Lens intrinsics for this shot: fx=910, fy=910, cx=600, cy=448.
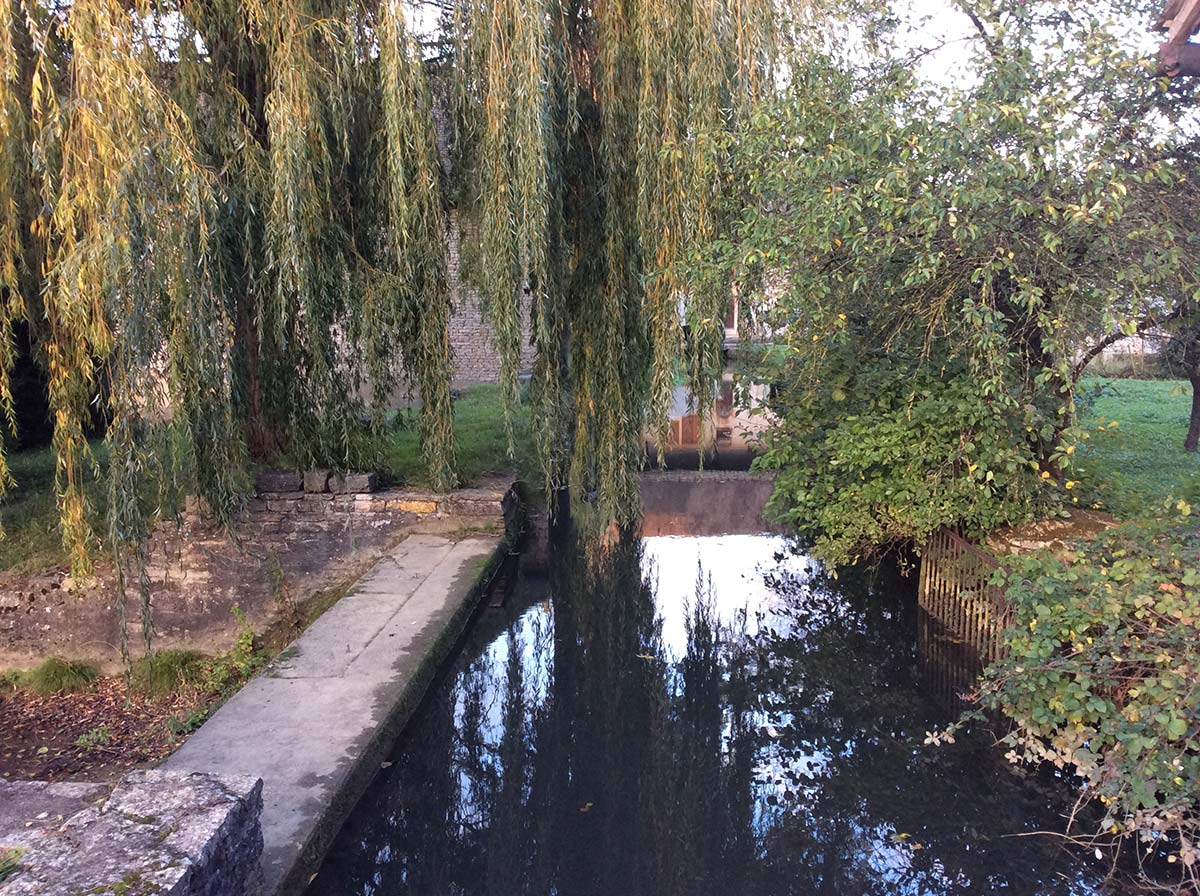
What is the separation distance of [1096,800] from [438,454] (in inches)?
197

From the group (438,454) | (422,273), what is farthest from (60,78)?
(438,454)

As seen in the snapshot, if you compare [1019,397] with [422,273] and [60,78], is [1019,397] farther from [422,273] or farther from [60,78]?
[60,78]

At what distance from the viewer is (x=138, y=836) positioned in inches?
99.7

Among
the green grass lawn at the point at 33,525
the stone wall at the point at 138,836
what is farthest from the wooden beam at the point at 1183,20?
the green grass lawn at the point at 33,525

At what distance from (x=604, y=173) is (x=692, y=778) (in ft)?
13.7

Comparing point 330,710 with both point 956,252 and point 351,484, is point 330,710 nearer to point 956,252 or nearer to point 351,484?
point 351,484

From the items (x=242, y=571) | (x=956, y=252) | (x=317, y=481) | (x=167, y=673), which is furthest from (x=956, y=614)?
(x=167, y=673)

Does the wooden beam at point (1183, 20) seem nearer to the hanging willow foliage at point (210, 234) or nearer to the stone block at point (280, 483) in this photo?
the hanging willow foliage at point (210, 234)

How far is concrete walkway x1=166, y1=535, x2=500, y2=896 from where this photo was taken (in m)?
3.47

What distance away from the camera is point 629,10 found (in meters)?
6.28

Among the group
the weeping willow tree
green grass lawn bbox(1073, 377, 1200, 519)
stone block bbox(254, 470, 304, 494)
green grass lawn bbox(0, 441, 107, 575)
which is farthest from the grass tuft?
green grass lawn bbox(1073, 377, 1200, 519)

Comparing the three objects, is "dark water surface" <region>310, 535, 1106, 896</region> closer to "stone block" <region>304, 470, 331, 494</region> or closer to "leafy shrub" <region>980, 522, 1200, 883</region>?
"leafy shrub" <region>980, 522, 1200, 883</region>

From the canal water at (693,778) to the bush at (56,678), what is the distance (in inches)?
140

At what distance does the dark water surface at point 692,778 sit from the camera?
3703 mm
